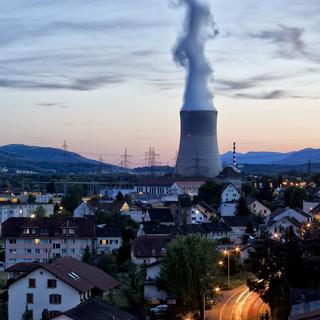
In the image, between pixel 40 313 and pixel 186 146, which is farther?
pixel 186 146

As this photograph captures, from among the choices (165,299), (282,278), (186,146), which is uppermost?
(186,146)

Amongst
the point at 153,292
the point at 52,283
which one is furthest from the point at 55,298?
the point at 153,292

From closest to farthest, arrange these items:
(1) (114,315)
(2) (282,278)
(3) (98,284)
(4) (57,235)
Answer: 1. (1) (114,315)
2. (2) (282,278)
3. (3) (98,284)
4. (4) (57,235)

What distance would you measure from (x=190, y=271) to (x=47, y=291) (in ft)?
15.5

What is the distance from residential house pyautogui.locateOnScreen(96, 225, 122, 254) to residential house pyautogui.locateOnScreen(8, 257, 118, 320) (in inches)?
588

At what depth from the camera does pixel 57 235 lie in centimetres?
3450

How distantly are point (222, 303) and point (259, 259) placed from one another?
8.35 ft

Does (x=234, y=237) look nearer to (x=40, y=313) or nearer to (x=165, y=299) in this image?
(x=165, y=299)

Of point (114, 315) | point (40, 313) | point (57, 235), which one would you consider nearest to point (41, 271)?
point (40, 313)

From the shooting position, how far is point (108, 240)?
1430 inches

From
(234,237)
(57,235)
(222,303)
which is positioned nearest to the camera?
(222,303)

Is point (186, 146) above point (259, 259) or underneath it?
above

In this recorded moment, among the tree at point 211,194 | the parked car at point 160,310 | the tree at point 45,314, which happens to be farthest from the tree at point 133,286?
the tree at point 211,194

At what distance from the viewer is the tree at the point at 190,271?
22.1 metres
